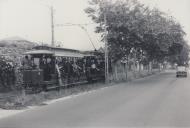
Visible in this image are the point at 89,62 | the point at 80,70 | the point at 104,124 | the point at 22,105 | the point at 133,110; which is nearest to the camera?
the point at 104,124

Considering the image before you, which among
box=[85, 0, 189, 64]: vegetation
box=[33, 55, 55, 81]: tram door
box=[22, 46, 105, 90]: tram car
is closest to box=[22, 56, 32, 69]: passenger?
box=[22, 46, 105, 90]: tram car

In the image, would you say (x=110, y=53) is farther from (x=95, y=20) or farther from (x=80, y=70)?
(x=80, y=70)

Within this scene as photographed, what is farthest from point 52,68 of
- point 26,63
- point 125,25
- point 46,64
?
point 125,25

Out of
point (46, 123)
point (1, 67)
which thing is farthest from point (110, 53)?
point (46, 123)

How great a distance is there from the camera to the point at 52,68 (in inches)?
1001

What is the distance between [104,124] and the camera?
35.1ft

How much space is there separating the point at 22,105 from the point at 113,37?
25.2 m

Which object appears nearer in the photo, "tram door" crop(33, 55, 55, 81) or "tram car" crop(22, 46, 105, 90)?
"tram car" crop(22, 46, 105, 90)

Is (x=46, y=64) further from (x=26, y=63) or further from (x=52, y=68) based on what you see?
(x=26, y=63)

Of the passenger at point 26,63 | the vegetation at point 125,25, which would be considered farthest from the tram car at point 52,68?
the vegetation at point 125,25

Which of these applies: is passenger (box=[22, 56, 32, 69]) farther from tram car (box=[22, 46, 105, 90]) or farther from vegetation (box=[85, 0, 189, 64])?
vegetation (box=[85, 0, 189, 64])

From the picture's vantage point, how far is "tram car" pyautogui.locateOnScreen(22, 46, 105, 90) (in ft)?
74.7

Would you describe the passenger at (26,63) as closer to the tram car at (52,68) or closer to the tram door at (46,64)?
the tram car at (52,68)

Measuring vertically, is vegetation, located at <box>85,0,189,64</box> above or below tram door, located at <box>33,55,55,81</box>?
above
